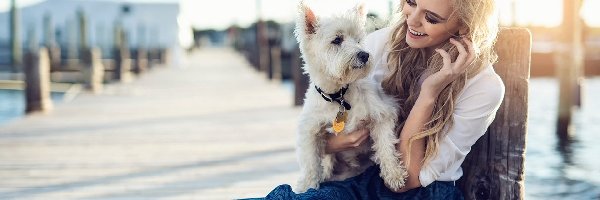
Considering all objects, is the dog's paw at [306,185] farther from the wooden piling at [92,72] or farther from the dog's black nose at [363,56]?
the wooden piling at [92,72]

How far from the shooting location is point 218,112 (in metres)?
10.0

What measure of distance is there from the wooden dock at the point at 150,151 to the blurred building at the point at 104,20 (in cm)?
2631

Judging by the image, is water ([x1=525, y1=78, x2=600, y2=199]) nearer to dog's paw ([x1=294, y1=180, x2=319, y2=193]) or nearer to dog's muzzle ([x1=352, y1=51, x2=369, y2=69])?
dog's paw ([x1=294, y1=180, x2=319, y2=193])

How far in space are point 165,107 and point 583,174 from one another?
21.2 feet

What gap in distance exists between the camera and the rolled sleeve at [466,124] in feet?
8.23

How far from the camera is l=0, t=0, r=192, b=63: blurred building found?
3719 centimetres

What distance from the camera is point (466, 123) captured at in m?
2.54

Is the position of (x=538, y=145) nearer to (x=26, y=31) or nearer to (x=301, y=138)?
(x=301, y=138)

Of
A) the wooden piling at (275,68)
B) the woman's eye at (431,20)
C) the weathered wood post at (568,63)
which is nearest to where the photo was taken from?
the woman's eye at (431,20)

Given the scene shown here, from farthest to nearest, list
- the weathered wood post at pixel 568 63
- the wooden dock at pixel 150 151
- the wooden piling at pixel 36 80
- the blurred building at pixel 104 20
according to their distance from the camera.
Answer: the blurred building at pixel 104 20 → the wooden piling at pixel 36 80 → the weathered wood post at pixel 568 63 → the wooden dock at pixel 150 151

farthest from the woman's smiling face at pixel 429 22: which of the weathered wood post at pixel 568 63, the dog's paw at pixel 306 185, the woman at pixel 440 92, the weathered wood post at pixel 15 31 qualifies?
the weathered wood post at pixel 15 31

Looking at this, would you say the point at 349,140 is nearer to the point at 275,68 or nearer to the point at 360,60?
the point at 360,60

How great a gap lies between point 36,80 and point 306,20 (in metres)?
A: 7.30

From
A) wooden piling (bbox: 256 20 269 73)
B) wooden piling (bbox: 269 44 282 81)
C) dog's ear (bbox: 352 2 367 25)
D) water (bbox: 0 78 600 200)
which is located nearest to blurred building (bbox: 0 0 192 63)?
wooden piling (bbox: 256 20 269 73)
